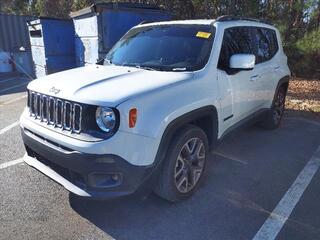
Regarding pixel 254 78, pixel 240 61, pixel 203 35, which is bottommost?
pixel 254 78

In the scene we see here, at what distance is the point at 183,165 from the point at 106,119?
1.07 metres

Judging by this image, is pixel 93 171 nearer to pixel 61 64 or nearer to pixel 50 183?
pixel 50 183

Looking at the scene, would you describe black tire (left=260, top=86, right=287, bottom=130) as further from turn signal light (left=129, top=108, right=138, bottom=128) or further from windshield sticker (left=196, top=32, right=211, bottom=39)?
turn signal light (left=129, top=108, right=138, bottom=128)

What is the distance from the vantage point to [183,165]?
139 inches

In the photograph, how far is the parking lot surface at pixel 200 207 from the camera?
311 cm

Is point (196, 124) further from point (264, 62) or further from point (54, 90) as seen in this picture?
point (264, 62)

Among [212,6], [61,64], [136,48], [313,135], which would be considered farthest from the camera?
[212,6]

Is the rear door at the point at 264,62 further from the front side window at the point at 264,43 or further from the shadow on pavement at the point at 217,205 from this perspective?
the shadow on pavement at the point at 217,205

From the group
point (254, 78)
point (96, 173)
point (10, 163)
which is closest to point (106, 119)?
point (96, 173)

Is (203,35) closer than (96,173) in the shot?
No

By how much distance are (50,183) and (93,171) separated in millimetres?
1386

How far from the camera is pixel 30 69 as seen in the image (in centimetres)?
1476

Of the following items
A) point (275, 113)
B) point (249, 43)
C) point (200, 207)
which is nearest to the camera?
point (200, 207)

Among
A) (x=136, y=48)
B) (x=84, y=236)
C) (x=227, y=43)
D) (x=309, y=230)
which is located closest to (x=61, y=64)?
(x=136, y=48)
